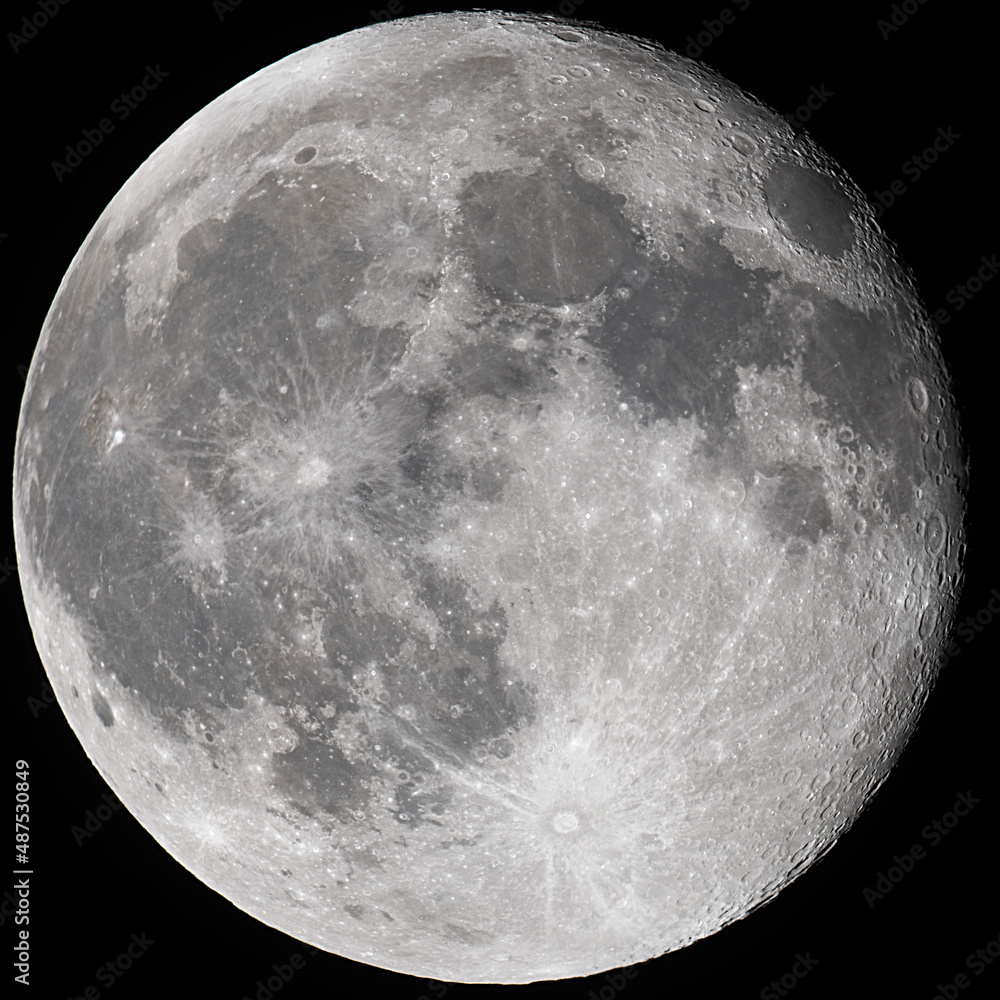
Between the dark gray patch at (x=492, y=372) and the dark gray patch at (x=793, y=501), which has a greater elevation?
the dark gray patch at (x=793, y=501)

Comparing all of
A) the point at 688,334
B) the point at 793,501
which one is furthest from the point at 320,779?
the point at 688,334

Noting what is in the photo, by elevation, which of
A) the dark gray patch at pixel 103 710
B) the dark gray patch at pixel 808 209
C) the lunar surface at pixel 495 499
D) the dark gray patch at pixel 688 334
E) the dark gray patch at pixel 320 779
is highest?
the dark gray patch at pixel 808 209

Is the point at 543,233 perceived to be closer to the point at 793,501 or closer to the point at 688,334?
the point at 688,334

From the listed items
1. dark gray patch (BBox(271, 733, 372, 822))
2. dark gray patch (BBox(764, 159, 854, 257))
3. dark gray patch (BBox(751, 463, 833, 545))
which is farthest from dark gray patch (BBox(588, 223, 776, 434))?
dark gray patch (BBox(271, 733, 372, 822))

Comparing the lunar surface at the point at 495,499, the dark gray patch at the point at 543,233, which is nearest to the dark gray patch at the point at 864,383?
the lunar surface at the point at 495,499

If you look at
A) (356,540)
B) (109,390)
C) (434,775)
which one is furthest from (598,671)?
(109,390)

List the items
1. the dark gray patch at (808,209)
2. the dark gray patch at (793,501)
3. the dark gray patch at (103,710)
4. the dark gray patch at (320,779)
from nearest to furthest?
the dark gray patch at (793,501) → the dark gray patch at (320,779) → the dark gray patch at (808,209) → the dark gray patch at (103,710)

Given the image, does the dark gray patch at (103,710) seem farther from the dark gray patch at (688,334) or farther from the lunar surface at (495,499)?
the dark gray patch at (688,334)

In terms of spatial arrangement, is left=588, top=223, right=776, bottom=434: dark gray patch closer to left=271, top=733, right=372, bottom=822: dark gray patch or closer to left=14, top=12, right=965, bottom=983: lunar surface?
left=14, top=12, right=965, bottom=983: lunar surface
